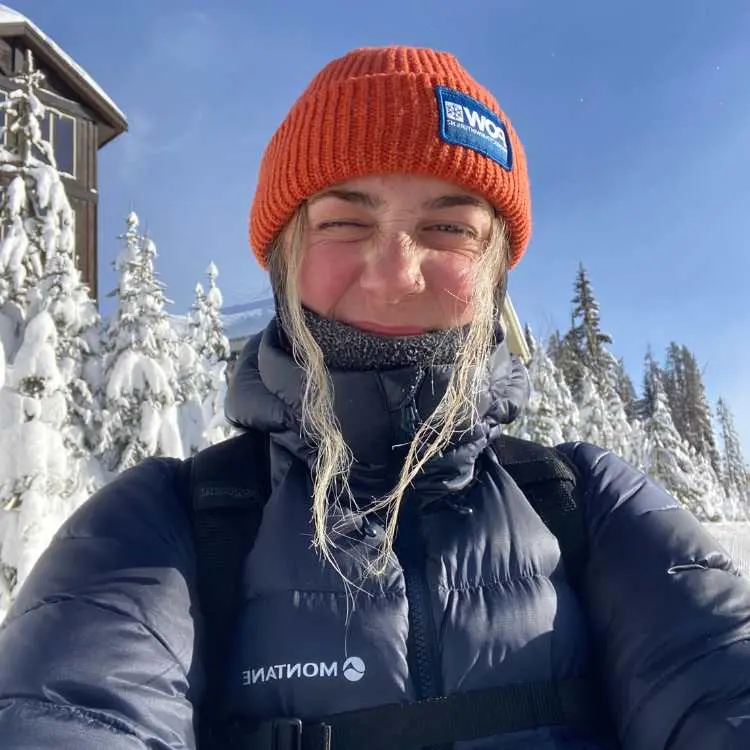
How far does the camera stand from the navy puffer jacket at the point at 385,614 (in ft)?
4.96

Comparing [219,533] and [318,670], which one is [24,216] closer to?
[219,533]

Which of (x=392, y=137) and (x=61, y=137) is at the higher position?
(x=61, y=137)

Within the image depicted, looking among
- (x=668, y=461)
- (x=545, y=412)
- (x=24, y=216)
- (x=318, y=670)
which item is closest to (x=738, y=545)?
(x=545, y=412)

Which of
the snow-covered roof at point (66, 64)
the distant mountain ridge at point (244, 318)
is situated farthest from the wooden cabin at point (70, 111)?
the distant mountain ridge at point (244, 318)

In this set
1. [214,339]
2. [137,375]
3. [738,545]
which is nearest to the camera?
[137,375]

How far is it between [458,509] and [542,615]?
37 cm

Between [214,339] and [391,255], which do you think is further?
[214,339]

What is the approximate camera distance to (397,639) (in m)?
1.70

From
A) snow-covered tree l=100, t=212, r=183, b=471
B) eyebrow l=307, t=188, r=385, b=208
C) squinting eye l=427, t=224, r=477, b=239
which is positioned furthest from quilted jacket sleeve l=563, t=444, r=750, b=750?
snow-covered tree l=100, t=212, r=183, b=471

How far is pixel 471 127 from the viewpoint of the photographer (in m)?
2.49

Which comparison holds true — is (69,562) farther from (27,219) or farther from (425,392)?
(27,219)

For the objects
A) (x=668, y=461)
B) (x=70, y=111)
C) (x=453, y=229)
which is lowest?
(x=453, y=229)

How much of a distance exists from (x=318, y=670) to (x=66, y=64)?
28.3m

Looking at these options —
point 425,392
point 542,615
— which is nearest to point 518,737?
point 542,615
